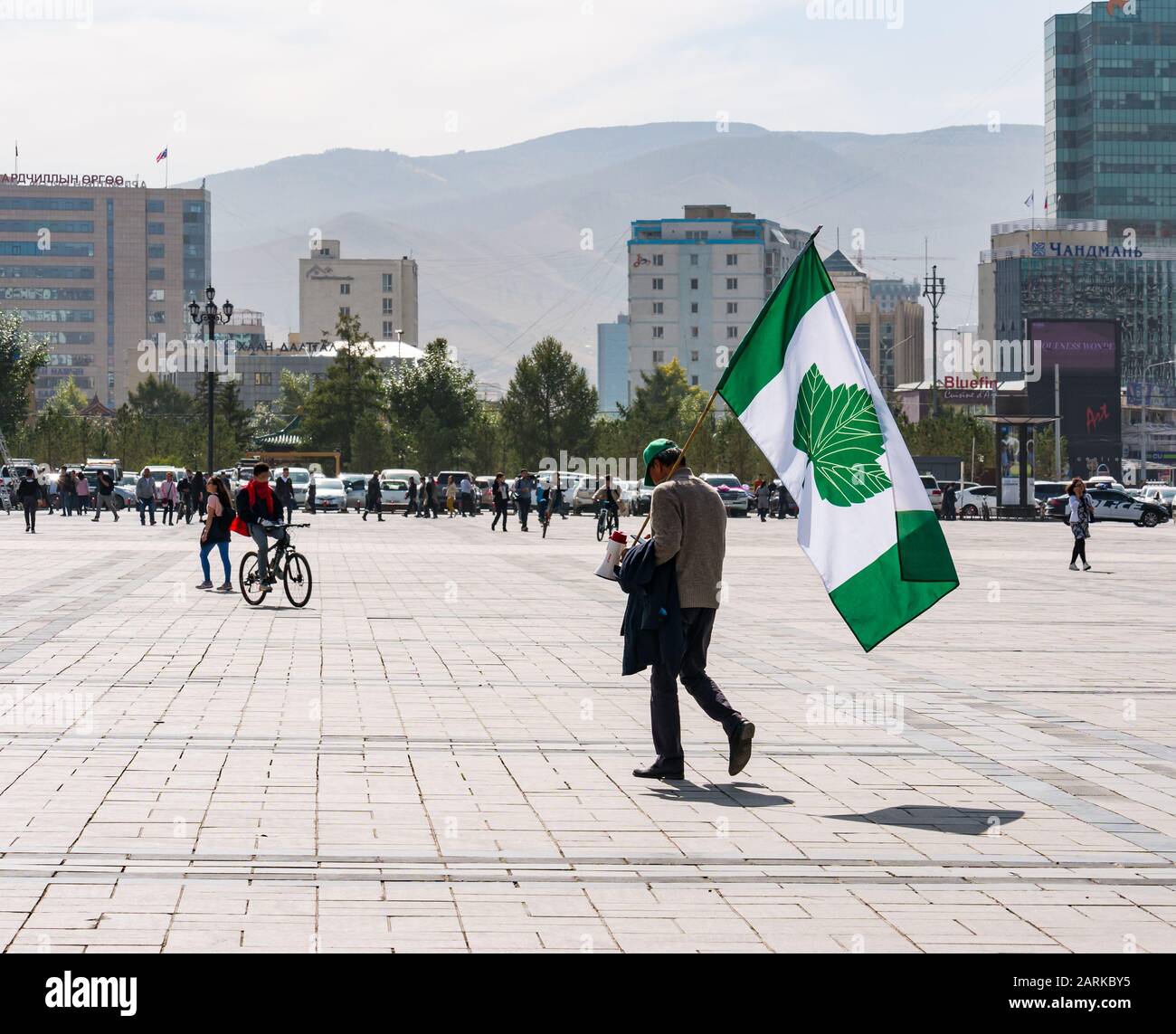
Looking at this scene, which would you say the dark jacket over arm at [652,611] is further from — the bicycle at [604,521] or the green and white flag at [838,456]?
the bicycle at [604,521]

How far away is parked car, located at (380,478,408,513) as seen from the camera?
6600 cm

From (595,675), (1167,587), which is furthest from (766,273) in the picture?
(595,675)

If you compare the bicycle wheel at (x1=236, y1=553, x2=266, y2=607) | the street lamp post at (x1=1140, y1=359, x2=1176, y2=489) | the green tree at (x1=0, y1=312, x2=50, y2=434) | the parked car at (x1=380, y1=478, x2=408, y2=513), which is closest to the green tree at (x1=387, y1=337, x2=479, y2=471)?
the green tree at (x1=0, y1=312, x2=50, y2=434)

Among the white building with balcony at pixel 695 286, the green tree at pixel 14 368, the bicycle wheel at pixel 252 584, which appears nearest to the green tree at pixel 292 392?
the white building with balcony at pixel 695 286

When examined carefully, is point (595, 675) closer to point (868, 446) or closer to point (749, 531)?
point (868, 446)

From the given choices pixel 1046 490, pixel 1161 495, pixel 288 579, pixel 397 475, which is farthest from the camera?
pixel 1046 490

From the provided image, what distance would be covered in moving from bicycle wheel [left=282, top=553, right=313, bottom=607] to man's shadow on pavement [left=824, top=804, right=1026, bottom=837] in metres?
12.6

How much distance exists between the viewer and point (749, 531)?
49.6m

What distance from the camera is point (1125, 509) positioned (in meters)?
58.0

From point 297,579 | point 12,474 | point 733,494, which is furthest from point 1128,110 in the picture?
point 297,579

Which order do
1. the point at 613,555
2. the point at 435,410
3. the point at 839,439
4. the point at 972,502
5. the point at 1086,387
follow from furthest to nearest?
the point at 1086,387 < the point at 435,410 < the point at 972,502 < the point at 839,439 < the point at 613,555

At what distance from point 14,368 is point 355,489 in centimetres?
1716

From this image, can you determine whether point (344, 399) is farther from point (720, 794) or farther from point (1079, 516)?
point (720, 794)
